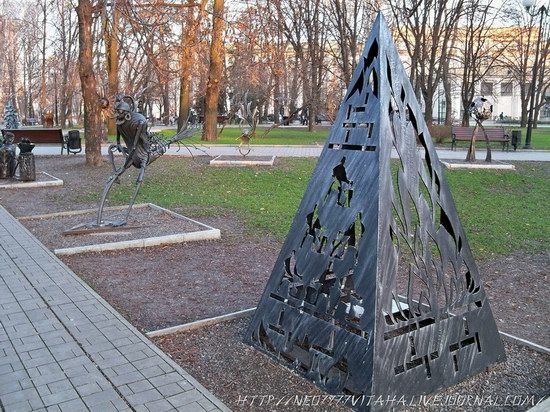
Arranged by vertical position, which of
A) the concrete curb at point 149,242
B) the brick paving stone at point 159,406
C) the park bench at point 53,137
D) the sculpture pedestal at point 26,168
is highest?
the park bench at point 53,137

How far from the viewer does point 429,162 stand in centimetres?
425

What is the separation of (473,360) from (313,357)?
3.93 ft

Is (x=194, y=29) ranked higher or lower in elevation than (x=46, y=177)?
higher

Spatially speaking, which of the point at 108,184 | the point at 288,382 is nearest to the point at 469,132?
the point at 108,184

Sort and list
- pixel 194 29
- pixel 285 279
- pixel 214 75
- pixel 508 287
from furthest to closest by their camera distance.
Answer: pixel 214 75 < pixel 194 29 < pixel 508 287 < pixel 285 279

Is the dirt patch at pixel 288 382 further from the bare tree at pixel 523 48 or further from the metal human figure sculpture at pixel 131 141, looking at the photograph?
the bare tree at pixel 523 48

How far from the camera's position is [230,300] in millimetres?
6137

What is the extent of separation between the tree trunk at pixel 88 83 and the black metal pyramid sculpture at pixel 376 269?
1439 cm

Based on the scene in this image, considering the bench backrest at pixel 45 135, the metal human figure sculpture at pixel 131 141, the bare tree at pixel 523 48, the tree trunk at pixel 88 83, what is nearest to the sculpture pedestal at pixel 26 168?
the tree trunk at pixel 88 83

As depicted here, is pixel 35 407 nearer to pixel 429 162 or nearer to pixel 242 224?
pixel 429 162

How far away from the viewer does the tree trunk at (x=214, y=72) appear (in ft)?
82.7

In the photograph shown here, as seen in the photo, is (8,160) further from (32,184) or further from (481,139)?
(481,139)

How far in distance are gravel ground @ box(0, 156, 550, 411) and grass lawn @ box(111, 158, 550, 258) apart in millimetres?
723

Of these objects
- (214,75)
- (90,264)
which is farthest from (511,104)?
(90,264)
